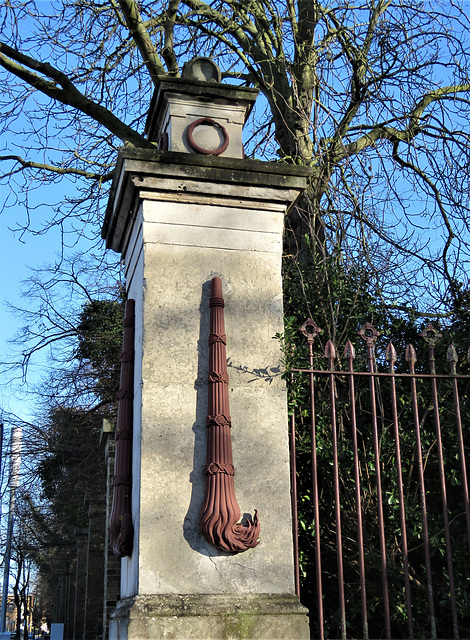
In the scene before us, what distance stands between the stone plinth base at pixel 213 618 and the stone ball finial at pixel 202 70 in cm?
303

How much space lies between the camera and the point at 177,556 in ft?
11.5

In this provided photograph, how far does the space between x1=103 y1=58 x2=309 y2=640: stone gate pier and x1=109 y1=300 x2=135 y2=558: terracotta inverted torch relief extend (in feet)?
0.22

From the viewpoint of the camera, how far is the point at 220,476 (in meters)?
3.60

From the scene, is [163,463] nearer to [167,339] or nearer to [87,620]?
[167,339]

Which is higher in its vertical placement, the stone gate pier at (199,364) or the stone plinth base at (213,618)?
the stone gate pier at (199,364)

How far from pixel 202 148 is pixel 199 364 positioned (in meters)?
1.33

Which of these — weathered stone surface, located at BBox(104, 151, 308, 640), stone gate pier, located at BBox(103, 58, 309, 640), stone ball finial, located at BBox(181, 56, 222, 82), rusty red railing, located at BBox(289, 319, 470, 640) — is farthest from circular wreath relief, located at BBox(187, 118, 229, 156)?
rusty red railing, located at BBox(289, 319, 470, 640)

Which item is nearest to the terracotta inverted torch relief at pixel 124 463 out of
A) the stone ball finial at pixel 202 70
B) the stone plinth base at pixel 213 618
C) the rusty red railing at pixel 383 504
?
the stone plinth base at pixel 213 618

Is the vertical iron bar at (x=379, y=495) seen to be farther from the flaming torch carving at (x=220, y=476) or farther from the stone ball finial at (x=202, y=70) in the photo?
the stone ball finial at (x=202, y=70)

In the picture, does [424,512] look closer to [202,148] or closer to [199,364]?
[199,364]

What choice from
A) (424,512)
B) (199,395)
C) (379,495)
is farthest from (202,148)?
Result: (424,512)

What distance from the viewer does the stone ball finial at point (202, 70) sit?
4387 millimetres

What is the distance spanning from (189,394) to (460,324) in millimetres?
2754

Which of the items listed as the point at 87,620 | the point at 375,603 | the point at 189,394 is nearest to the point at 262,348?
the point at 189,394
